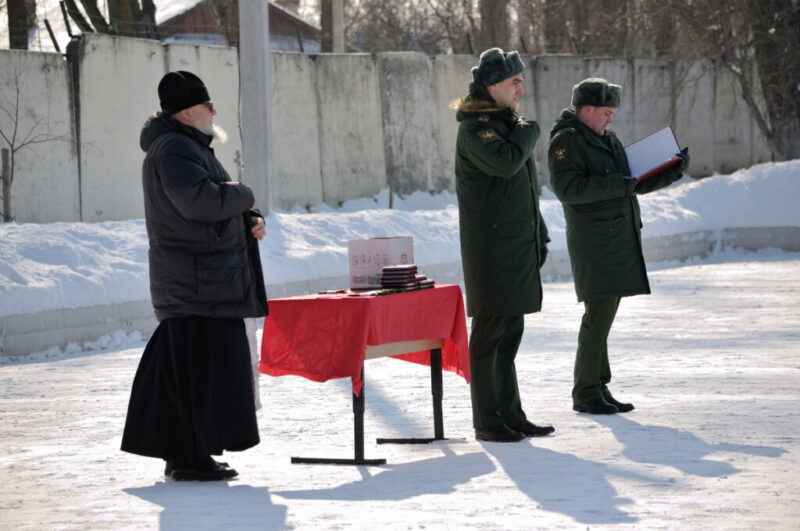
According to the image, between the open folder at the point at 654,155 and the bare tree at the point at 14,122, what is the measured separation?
1152 centimetres

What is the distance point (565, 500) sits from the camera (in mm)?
5930

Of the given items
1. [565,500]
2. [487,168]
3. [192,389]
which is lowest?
[565,500]

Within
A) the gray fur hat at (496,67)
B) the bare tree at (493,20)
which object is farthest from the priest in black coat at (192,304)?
the bare tree at (493,20)

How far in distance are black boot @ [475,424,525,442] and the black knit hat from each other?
219cm

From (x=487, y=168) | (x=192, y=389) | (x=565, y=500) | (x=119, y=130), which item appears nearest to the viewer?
(x=565, y=500)

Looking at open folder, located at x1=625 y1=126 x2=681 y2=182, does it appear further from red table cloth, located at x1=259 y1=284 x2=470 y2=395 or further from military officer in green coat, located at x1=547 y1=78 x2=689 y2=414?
red table cloth, located at x1=259 y1=284 x2=470 y2=395

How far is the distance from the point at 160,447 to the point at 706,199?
16039 millimetres

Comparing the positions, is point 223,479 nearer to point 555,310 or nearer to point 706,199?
point 555,310

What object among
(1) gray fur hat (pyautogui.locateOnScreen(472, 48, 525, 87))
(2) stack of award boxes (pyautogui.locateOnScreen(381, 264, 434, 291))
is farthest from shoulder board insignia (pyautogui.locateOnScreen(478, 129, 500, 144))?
(2) stack of award boxes (pyautogui.locateOnScreen(381, 264, 434, 291))

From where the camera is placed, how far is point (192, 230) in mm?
6496

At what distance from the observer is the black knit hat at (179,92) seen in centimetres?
659

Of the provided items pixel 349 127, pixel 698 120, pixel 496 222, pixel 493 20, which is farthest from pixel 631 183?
pixel 493 20

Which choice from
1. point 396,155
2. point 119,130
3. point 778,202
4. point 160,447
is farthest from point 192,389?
point 396,155

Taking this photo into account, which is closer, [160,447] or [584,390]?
[160,447]
